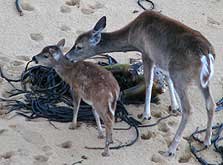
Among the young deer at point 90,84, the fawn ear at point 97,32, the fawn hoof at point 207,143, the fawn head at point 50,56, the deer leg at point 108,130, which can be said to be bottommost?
the fawn hoof at point 207,143

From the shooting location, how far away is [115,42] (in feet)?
26.8

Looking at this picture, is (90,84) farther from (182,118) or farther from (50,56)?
(182,118)

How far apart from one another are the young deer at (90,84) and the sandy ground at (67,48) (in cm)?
24

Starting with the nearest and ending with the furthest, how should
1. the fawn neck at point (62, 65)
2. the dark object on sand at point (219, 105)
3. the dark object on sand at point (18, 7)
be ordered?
the fawn neck at point (62, 65)
the dark object on sand at point (219, 105)
the dark object on sand at point (18, 7)

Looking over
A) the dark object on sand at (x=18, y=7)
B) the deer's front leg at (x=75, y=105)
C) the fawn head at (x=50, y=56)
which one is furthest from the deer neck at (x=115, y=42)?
the dark object on sand at (x=18, y=7)

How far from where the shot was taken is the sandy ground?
7047 mm

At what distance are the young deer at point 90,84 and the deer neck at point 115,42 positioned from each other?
0.66m

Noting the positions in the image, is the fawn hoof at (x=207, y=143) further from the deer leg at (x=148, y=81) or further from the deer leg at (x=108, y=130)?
the deer leg at (x=108, y=130)

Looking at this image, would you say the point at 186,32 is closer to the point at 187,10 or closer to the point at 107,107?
the point at 107,107

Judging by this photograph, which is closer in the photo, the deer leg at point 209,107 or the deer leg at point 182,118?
the deer leg at point 182,118

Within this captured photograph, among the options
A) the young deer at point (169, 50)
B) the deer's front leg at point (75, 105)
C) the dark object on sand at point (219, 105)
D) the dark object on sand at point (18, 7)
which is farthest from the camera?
the dark object on sand at point (18, 7)

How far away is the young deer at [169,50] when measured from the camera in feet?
23.4

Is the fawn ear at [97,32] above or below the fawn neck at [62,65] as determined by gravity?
above


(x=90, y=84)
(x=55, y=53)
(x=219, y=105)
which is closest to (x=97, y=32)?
(x=55, y=53)
